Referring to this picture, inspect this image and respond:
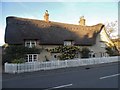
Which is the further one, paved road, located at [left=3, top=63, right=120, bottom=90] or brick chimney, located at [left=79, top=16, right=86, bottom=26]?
brick chimney, located at [left=79, top=16, right=86, bottom=26]

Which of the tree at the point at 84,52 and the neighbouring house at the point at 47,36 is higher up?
the neighbouring house at the point at 47,36

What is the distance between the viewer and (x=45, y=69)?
78.9ft

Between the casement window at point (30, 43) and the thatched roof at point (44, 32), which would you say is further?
the casement window at point (30, 43)

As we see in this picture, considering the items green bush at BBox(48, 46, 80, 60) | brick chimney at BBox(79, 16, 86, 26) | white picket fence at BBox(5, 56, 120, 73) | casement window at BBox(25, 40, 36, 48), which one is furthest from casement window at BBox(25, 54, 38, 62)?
brick chimney at BBox(79, 16, 86, 26)

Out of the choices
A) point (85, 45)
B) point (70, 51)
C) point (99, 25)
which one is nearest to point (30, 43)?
point (70, 51)

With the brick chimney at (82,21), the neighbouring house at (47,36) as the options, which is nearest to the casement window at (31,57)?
the neighbouring house at (47,36)

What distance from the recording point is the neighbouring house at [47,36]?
30328 millimetres

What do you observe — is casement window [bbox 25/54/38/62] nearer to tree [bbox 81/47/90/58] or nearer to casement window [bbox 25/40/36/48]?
casement window [bbox 25/40/36/48]

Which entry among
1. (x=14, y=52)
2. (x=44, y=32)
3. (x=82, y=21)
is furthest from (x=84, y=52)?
(x=14, y=52)

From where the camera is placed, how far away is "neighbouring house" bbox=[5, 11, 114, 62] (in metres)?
30.3

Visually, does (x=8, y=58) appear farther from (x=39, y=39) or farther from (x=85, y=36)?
(x=85, y=36)

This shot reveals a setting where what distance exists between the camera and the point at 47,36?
106 ft

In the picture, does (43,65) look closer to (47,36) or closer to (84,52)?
(47,36)

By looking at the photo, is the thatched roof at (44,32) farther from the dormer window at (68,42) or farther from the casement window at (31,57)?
the casement window at (31,57)
